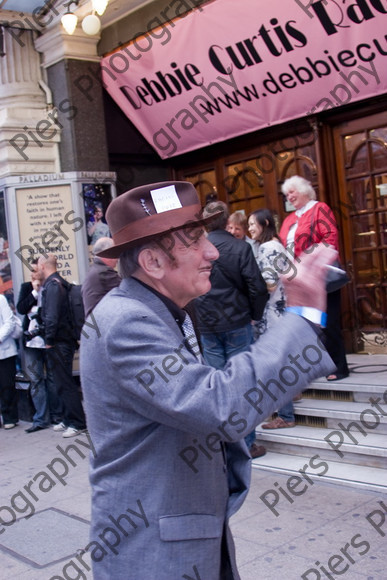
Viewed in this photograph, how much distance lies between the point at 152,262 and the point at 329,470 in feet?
12.5

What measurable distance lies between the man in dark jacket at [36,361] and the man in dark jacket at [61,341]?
0.33 m

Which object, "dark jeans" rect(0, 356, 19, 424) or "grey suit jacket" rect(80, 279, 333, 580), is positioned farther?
"dark jeans" rect(0, 356, 19, 424)

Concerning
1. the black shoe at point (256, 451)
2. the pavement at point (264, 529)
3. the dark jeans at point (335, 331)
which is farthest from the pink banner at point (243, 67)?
the pavement at point (264, 529)

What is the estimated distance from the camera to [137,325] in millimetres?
1607

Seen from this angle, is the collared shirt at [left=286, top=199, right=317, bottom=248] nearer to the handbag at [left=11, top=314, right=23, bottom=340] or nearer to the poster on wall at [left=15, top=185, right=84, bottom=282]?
the poster on wall at [left=15, top=185, right=84, bottom=282]

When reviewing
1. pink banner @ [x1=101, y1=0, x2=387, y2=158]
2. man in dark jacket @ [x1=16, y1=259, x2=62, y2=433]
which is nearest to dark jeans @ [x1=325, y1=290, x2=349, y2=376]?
pink banner @ [x1=101, y1=0, x2=387, y2=158]

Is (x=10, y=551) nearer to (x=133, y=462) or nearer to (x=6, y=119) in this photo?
(x=133, y=462)

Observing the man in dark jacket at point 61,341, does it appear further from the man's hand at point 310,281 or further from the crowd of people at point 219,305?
the man's hand at point 310,281

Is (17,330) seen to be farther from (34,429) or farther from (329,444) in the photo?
(329,444)

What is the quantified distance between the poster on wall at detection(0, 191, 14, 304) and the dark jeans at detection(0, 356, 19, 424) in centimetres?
80

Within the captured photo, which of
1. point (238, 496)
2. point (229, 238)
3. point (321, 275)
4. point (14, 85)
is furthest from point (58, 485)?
point (14, 85)

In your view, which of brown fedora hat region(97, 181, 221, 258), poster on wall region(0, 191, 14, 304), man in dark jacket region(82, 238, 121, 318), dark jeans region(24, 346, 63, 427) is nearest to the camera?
brown fedora hat region(97, 181, 221, 258)

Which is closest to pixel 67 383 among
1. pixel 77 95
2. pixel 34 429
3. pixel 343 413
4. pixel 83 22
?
pixel 34 429

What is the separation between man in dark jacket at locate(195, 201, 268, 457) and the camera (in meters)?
5.36
